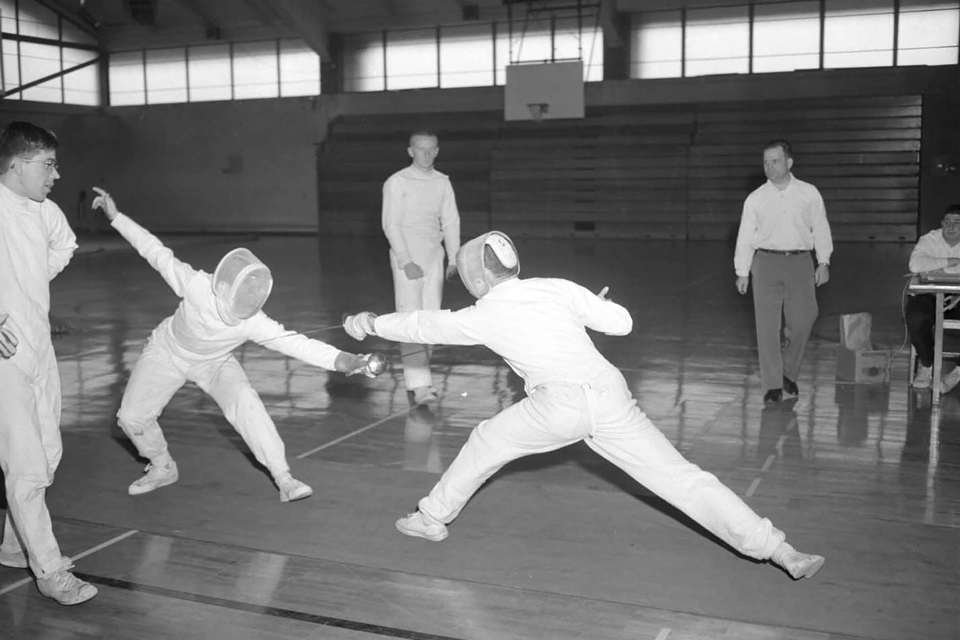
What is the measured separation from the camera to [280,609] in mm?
3914

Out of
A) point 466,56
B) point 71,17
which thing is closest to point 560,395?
point 466,56

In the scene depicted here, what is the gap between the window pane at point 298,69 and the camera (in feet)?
97.9

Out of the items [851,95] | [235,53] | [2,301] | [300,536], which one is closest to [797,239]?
[300,536]

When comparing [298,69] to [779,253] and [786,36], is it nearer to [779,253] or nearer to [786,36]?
[786,36]

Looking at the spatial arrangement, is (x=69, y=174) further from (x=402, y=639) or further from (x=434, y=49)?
(x=402, y=639)

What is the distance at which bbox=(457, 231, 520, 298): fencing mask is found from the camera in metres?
4.30

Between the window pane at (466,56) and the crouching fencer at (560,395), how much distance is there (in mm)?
24246

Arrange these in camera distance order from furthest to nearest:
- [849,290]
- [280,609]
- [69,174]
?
[69,174], [849,290], [280,609]

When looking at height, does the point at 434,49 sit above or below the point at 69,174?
above

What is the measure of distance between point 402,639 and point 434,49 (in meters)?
26.2

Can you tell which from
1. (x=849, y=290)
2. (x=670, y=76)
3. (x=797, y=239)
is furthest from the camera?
(x=670, y=76)

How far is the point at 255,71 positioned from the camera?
3058 cm

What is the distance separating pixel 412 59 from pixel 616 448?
2589 cm

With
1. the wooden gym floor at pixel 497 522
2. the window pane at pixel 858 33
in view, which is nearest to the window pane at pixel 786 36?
the window pane at pixel 858 33
